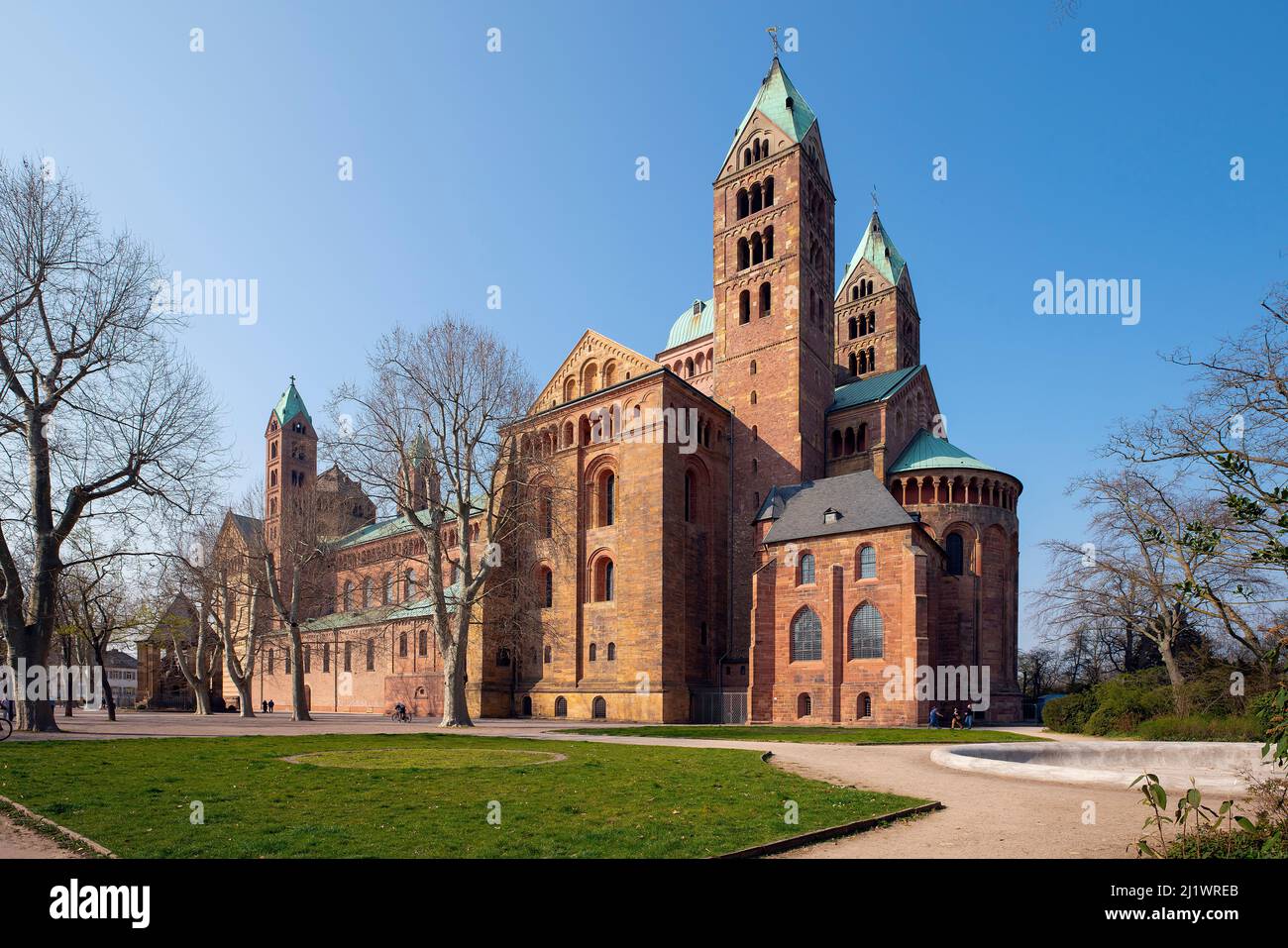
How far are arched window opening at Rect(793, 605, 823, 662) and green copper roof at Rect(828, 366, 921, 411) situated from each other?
49.8 feet

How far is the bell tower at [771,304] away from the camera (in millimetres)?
48969

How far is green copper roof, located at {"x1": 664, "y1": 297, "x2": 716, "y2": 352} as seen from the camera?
6481 centimetres

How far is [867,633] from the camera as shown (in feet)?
133

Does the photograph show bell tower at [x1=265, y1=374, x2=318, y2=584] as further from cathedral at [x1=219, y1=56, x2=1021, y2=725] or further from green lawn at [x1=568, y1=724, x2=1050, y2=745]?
green lawn at [x1=568, y1=724, x2=1050, y2=745]

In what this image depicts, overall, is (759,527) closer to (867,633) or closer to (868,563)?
(868,563)

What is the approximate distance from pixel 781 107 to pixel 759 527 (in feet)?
92.9

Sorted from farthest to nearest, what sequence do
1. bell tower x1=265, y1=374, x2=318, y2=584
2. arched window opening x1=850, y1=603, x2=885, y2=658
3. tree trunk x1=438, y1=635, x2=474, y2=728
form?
bell tower x1=265, y1=374, x2=318, y2=584, arched window opening x1=850, y1=603, x2=885, y2=658, tree trunk x1=438, y1=635, x2=474, y2=728

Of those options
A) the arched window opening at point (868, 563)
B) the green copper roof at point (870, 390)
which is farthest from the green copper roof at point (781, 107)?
the arched window opening at point (868, 563)

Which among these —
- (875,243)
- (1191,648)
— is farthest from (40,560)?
(875,243)

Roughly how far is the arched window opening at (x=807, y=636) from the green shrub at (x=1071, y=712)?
11233 mm

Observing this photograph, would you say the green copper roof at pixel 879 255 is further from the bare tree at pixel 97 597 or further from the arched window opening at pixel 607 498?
the bare tree at pixel 97 597

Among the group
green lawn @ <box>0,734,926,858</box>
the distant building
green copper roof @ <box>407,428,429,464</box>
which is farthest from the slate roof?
the distant building

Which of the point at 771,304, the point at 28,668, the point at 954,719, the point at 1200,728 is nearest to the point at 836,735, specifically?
the point at 954,719
